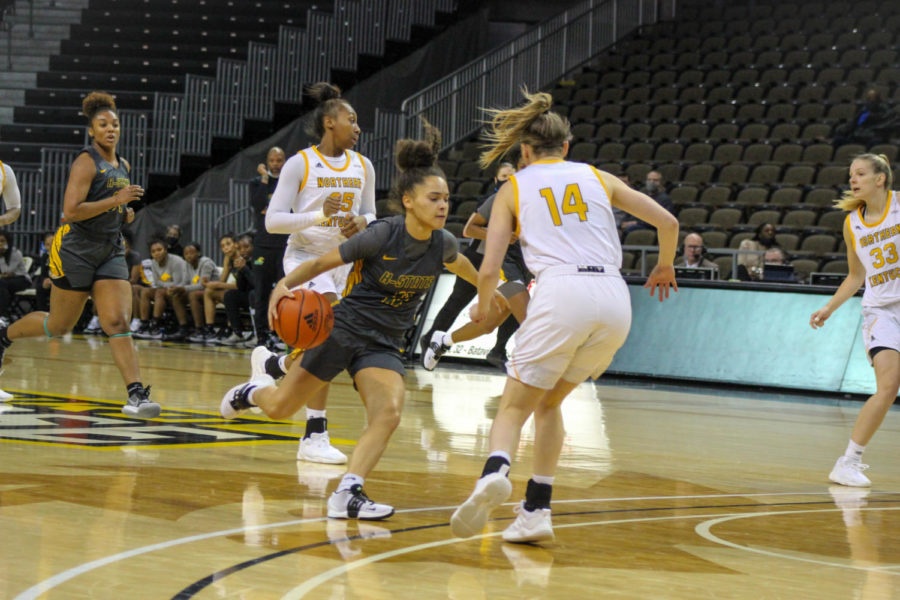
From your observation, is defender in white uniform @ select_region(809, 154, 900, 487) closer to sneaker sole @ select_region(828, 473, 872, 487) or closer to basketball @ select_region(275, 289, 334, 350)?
sneaker sole @ select_region(828, 473, 872, 487)

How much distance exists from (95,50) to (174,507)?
19989mm

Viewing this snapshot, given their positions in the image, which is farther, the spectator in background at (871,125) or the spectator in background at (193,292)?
the spectator in background at (871,125)

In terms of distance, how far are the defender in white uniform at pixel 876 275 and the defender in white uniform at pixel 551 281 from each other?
87.2 inches

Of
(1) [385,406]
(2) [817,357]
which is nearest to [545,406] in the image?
(1) [385,406]

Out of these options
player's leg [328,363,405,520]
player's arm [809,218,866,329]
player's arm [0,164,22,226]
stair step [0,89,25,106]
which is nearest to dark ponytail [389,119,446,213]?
player's leg [328,363,405,520]

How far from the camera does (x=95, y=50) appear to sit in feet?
73.2

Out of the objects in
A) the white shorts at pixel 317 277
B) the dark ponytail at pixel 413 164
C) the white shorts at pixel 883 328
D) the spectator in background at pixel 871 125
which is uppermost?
the spectator in background at pixel 871 125

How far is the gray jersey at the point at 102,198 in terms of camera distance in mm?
6637

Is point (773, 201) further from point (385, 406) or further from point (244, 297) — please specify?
Result: point (385, 406)

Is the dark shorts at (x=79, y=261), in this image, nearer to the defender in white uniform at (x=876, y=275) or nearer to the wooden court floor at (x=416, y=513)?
the wooden court floor at (x=416, y=513)

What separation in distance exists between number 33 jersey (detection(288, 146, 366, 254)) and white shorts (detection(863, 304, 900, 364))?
280 cm

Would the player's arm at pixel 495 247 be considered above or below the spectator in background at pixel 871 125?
below

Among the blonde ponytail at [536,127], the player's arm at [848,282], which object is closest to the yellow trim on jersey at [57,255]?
the blonde ponytail at [536,127]

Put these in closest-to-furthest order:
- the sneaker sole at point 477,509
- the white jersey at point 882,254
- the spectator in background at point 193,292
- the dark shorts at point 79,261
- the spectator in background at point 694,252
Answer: the sneaker sole at point 477,509, the white jersey at point 882,254, the dark shorts at point 79,261, the spectator in background at point 694,252, the spectator in background at point 193,292
